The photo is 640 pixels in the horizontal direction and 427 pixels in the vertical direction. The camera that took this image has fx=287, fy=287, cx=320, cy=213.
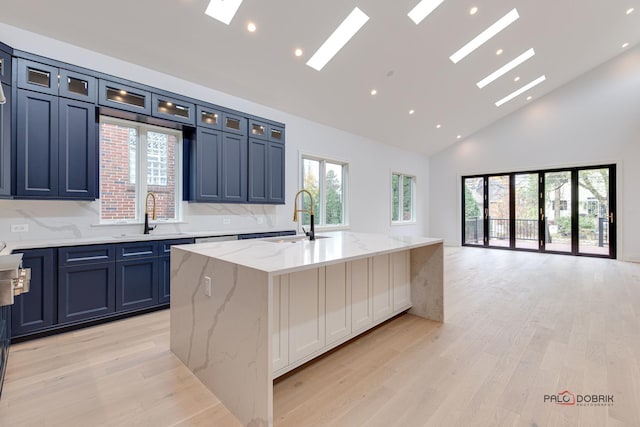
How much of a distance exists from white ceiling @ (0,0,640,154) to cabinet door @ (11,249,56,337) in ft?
7.42

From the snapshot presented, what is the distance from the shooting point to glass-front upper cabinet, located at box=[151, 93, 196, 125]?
3451 millimetres

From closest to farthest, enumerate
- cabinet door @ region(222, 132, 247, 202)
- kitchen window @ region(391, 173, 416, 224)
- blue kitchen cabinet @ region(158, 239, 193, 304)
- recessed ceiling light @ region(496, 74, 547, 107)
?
blue kitchen cabinet @ region(158, 239, 193, 304) < cabinet door @ region(222, 132, 247, 202) < recessed ceiling light @ region(496, 74, 547, 107) < kitchen window @ region(391, 173, 416, 224)

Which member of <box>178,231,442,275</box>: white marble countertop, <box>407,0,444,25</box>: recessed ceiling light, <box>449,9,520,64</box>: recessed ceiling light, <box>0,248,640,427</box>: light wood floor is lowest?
<box>0,248,640,427</box>: light wood floor

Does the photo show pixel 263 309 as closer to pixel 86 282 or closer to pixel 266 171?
pixel 86 282

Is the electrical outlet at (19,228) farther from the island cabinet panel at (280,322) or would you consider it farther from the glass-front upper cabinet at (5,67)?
the island cabinet panel at (280,322)

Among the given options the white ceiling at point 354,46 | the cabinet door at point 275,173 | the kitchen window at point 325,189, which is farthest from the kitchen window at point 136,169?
the kitchen window at point 325,189

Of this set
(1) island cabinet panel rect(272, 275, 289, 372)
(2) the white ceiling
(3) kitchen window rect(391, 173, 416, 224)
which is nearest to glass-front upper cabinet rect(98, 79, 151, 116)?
(2) the white ceiling

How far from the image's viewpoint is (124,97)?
10.5 ft

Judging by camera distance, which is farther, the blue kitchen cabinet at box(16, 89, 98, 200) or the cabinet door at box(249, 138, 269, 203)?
the cabinet door at box(249, 138, 269, 203)

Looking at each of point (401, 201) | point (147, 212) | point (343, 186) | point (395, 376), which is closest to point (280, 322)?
point (395, 376)

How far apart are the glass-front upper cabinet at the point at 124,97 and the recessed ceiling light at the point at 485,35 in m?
4.68

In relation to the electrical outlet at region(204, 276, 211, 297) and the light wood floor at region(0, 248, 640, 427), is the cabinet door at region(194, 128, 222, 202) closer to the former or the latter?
the light wood floor at region(0, 248, 640, 427)

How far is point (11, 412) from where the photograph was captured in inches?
65.5

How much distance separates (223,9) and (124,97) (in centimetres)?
146
